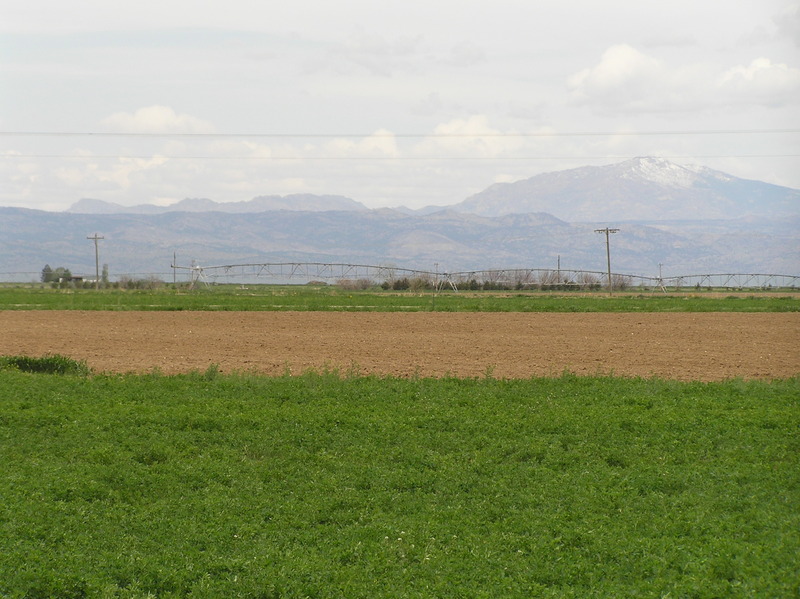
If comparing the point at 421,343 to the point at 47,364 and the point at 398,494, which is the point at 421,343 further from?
the point at 398,494

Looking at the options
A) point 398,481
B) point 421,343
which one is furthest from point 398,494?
point 421,343

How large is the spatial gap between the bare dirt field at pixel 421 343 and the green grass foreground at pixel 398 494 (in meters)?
6.05

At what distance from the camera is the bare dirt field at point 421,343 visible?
88.7 ft

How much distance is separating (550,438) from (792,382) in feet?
33.1

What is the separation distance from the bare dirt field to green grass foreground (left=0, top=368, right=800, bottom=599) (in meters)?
6.05

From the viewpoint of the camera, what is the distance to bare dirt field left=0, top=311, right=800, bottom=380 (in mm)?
27047

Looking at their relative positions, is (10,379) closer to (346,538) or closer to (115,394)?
(115,394)

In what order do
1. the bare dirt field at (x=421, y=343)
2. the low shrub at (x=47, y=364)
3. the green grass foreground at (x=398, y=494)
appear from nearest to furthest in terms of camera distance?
the green grass foreground at (x=398, y=494), the low shrub at (x=47, y=364), the bare dirt field at (x=421, y=343)

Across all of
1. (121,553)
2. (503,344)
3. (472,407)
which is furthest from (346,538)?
(503,344)

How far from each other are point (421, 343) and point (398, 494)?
19752mm

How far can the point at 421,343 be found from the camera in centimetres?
3381

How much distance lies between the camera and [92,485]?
1425 cm

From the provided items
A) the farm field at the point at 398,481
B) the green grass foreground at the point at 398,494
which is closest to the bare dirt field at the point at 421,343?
the farm field at the point at 398,481

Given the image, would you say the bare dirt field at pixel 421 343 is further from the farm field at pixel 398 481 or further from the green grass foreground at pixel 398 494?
the green grass foreground at pixel 398 494
